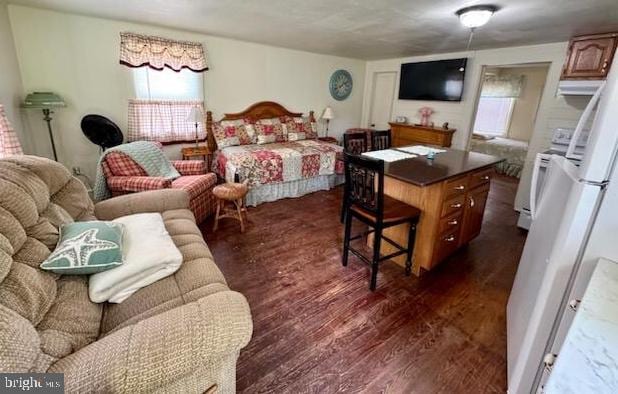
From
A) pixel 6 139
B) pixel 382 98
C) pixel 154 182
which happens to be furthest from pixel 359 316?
pixel 382 98

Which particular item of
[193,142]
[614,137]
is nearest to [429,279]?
[614,137]

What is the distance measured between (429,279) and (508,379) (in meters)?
0.90

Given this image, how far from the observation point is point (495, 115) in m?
7.14

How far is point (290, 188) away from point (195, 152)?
149 centimetres

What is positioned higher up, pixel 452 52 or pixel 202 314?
pixel 452 52

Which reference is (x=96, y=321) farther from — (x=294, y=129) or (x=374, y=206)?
(x=294, y=129)

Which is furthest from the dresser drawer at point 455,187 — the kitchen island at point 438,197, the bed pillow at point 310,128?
the bed pillow at point 310,128

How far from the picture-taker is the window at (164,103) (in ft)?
12.3

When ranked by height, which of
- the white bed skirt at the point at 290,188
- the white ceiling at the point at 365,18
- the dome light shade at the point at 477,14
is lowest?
the white bed skirt at the point at 290,188

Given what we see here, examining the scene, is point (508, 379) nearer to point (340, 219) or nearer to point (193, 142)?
point (340, 219)

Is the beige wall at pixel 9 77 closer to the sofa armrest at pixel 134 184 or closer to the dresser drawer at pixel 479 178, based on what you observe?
the sofa armrest at pixel 134 184

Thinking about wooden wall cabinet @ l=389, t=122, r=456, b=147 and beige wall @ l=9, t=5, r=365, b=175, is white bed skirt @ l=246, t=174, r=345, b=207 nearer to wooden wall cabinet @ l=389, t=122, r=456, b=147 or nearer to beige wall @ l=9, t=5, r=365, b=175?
beige wall @ l=9, t=5, r=365, b=175

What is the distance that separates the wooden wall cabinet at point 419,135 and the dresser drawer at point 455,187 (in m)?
2.72

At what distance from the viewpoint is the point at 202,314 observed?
3.18 feet
